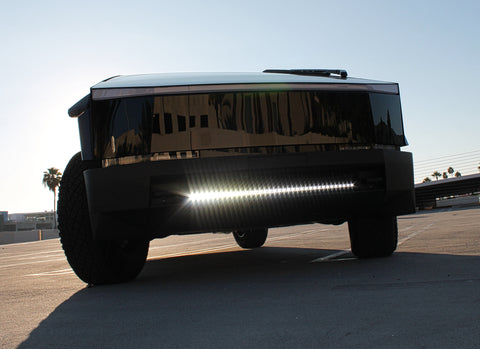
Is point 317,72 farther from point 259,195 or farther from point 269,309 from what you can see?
point 269,309

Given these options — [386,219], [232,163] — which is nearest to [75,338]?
[232,163]

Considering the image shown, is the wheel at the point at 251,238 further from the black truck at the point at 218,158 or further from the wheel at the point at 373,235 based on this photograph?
the black truck at the point at 218,158

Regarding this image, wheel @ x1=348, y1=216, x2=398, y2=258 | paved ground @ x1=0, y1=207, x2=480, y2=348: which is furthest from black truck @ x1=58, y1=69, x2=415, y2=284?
wheel @ x1=348, y1=216, x2=398, y2=258

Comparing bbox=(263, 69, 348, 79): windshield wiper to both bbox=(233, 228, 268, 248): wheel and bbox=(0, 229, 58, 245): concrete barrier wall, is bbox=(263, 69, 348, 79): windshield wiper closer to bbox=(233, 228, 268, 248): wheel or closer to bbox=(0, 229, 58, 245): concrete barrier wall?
bbox=(233, 228, 268, 248): wheel

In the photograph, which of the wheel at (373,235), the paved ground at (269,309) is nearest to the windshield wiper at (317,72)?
the wheel at (373,235)

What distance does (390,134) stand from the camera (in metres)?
3.59

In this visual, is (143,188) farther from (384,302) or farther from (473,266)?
(473,266)

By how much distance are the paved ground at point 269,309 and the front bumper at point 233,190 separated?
0.40 meters

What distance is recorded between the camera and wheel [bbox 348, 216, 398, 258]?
4113 millimetres

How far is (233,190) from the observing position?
125 inches

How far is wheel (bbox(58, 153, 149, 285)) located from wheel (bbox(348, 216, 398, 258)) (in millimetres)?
1814

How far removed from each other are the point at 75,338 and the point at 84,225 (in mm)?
1552

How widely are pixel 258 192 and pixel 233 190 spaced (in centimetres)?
16

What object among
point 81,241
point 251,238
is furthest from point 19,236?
point 81,241
